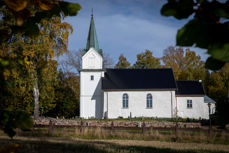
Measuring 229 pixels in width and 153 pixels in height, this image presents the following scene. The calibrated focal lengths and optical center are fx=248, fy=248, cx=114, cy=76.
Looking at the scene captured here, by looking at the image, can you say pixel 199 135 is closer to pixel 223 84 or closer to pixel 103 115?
pixel 103 115

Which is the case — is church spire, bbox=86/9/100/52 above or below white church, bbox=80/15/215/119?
above

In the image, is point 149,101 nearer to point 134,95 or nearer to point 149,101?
point 149,101

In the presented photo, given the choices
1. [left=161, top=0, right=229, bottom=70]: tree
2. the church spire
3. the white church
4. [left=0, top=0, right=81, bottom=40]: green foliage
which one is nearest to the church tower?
the white church

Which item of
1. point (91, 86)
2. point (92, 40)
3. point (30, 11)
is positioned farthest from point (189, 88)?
point (30, 11)

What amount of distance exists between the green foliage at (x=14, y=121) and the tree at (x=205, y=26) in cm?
109

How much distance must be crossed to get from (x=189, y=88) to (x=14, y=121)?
35.9m

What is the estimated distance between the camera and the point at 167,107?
33.6 meters

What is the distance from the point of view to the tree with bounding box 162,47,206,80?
4584cm

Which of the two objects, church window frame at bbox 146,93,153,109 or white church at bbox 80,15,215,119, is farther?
church window frame at bbox 146,93,153,109

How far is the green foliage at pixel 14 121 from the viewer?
1.64 metres

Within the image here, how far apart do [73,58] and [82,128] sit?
102 feet

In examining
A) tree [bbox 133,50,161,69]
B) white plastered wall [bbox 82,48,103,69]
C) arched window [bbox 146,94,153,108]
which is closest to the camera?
arched window [bbox 146,94,153,108]

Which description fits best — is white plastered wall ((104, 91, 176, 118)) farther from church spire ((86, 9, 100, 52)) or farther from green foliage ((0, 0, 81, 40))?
green foliage ((0, 0, 81, 40))

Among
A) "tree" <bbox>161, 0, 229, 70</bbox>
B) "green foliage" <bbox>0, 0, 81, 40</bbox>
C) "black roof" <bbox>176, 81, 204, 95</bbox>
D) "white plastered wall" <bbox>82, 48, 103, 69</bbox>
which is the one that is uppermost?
"white plastered wall" <bbox>82, 48, 103, 69</bbox>
